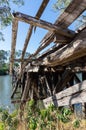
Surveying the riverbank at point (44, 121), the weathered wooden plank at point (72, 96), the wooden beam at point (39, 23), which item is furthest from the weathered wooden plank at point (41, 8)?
the riverbank at point (44, 121)

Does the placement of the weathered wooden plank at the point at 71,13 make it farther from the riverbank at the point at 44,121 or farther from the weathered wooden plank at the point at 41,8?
the riverbank at the point at 44,121

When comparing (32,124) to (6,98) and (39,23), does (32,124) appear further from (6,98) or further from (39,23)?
(6,98)

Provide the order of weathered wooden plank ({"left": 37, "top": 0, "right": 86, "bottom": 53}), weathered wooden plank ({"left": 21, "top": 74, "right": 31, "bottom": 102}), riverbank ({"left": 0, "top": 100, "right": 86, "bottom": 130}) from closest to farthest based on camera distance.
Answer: weathered wooden plank ({"left": 37, "top": 0, "right": 86, "bottom": 53}) < riverbank ({"left": 0, "top": 100, "right": 86, "bottom": 130}) < weathered wooden plank ({"left": 21, "top": 74, "right": 31, "bottom": 102})

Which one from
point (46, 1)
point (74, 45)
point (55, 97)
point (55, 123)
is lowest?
point (55, 123)

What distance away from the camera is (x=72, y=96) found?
4.49 metres

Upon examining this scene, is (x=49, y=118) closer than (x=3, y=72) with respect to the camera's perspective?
Yes

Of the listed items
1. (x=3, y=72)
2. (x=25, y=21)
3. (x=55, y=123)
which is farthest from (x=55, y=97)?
(x=3, y=72)

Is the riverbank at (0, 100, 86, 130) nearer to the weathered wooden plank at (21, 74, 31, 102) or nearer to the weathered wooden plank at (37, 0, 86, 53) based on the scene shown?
the weathered wooden plank at (37, 0, 86, 53)

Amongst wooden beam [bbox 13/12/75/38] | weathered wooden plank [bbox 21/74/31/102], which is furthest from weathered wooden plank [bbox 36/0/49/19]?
weathered wooden plank [bbox 21/74/31/102]

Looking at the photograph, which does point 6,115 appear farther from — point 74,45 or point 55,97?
point 74,45

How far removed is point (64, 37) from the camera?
387cm

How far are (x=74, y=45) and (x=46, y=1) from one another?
2.37ft

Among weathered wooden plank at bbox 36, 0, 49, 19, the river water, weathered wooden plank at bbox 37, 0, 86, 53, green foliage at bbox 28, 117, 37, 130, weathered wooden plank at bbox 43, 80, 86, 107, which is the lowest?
green foliage at bbox 28, 117, 37, 130

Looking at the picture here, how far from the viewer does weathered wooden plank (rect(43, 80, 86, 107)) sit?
13.6ft
